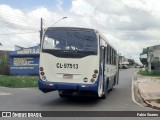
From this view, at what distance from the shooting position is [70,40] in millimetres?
16109

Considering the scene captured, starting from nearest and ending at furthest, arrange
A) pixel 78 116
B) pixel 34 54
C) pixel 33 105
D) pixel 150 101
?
pixel 78 116
pixel 33 105
pixel 150 101
pixel 34 54

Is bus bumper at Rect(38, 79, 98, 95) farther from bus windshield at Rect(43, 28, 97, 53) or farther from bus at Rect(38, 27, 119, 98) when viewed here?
bus windshield at Rect(43, 28, 97, 53)

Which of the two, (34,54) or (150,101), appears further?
(34,54)

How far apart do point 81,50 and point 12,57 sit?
38.6 metres

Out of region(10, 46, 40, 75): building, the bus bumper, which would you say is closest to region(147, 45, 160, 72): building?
region(10, 46, 40, 75): building

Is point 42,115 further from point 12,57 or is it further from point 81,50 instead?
point 12,57

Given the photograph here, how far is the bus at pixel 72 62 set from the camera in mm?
15633

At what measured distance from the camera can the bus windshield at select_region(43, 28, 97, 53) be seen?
16.0 metres

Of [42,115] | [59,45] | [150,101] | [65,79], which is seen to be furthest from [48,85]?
[150,101]

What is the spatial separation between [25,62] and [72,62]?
1456 inches

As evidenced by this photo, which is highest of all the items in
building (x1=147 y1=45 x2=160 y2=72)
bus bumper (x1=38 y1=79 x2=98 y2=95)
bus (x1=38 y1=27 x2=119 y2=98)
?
building (x1=147 y1=45 x2=160 y2=72)

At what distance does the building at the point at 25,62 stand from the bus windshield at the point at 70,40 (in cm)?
3509

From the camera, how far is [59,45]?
52.9 ft

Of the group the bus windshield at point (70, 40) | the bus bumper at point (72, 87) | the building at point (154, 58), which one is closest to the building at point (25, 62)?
the building at point (154, 58)
